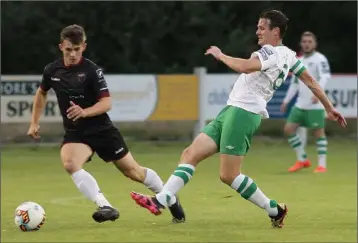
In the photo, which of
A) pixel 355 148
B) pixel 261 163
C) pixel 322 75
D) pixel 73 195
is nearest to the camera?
pixel 73 195

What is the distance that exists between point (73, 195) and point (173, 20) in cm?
1329

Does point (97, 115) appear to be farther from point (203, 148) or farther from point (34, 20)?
point (34, 20)

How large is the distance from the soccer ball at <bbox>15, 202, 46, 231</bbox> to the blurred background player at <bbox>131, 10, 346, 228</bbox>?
3.95 feet

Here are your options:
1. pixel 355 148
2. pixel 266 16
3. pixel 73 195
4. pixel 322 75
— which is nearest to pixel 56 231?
pixel 266 16

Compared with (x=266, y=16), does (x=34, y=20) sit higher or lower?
lower

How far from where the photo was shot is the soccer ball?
9.47 metres

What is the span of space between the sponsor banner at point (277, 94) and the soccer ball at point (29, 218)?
12.0m

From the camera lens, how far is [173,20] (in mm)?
25922

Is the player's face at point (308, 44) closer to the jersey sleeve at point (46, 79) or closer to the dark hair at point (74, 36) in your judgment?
the jersey sleeve at point (46, 79)

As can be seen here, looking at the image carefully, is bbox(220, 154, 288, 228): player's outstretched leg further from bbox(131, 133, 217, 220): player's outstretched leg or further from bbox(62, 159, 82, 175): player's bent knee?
bbox(62, 159, 82, 175): player's bent knee

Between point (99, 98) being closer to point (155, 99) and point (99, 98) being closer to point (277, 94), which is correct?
point (155, 99)

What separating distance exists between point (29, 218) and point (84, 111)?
1.17 metres

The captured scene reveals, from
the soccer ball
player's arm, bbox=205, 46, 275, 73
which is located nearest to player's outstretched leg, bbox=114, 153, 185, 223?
the soccer ball

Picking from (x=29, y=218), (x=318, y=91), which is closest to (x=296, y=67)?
(x=318, y=91)
